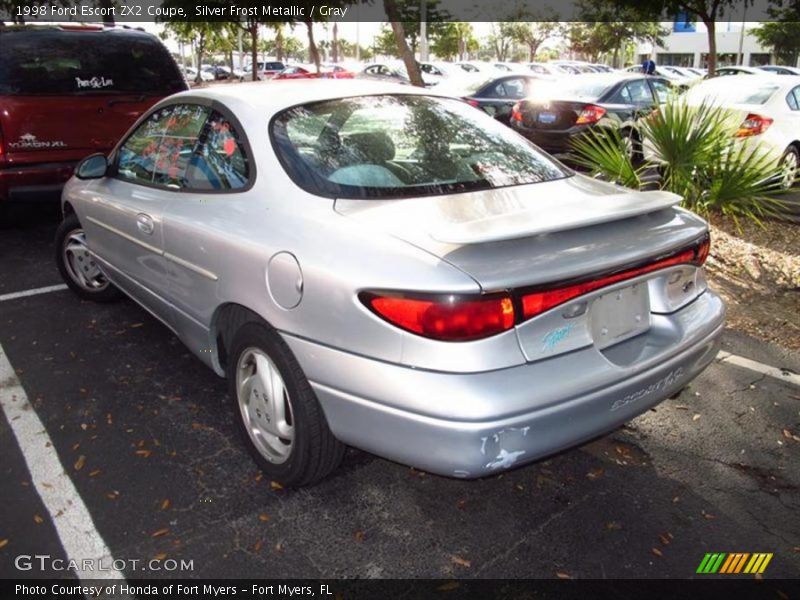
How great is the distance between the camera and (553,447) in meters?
2.35

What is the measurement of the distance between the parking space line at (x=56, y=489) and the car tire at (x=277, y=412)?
0.71 m

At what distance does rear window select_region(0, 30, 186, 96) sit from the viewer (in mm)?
6551

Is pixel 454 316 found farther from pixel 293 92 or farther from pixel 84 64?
pixel 84 64

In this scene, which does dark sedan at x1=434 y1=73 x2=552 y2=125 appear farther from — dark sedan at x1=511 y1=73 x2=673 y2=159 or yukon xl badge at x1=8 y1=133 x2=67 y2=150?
yukon xl badge at x1=8 y1=133 x2=67 y2=150

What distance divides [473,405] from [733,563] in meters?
1.25

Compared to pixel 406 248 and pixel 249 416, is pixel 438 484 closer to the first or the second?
pixel 249 416

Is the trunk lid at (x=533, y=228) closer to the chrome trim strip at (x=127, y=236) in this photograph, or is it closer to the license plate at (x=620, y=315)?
the license plate at (x=620, y=315)

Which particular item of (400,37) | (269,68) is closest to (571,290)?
(400,37)

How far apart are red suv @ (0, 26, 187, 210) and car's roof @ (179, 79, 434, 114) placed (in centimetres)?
359

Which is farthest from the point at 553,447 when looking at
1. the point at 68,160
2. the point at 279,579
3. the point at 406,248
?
the point at 68,160

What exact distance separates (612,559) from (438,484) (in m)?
0.80

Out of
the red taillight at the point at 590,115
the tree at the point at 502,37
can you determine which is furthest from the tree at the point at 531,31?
the red taillight at the point at 590,115

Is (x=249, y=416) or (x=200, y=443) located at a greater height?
(x=249, y=416)

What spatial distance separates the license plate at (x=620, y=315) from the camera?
2476mm
